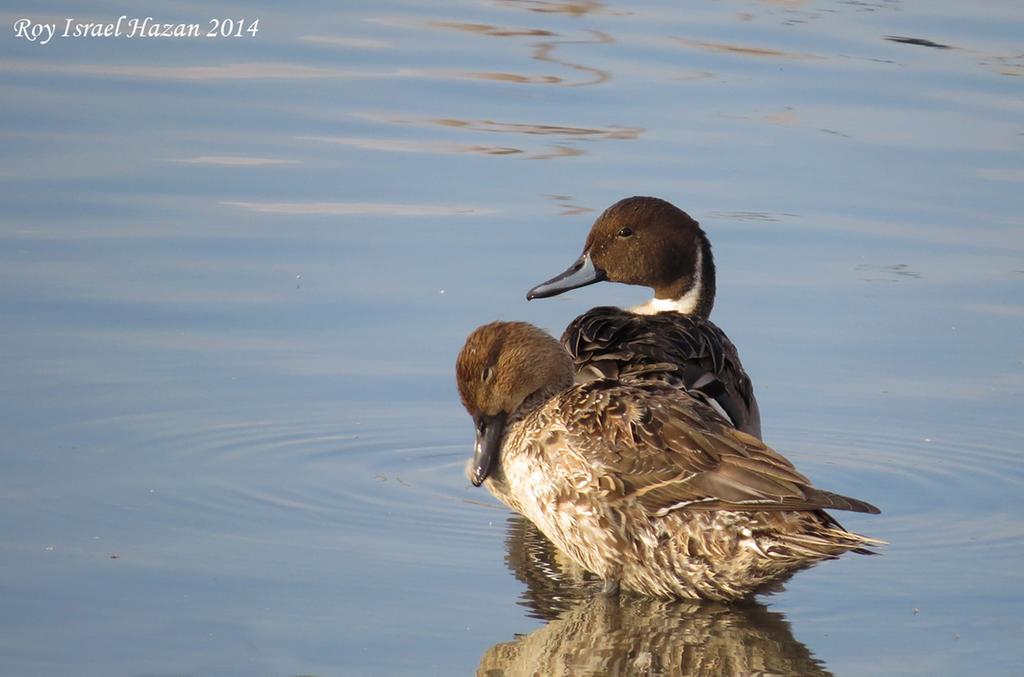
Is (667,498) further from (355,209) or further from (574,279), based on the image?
(355,209)

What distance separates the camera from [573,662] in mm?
5281

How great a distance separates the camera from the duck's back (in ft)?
21.5

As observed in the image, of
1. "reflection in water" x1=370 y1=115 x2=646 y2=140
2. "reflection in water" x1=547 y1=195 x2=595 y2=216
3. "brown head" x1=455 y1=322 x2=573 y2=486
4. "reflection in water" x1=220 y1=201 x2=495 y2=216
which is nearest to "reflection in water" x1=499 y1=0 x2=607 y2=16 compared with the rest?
"reflection in water" x1=370 y1=115 x2=646 y2=140

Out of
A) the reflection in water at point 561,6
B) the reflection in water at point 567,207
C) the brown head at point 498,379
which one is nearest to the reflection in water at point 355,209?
the reflection in water at point 567,207

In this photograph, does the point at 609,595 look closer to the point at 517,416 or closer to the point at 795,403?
the point at 517,416

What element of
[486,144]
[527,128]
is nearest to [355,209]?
[486,144]

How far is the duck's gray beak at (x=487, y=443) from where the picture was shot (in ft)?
20.2

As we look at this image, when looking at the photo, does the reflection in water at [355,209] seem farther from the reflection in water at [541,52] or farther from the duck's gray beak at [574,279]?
the reflection in water at [541,52]

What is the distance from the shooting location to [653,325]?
677cm

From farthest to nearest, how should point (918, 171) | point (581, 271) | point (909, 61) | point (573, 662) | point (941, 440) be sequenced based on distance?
1. point (909, 61)
2. point (918, 171)
3. point (581, 271)
4. point (941, 440)
5. point (573, 662)

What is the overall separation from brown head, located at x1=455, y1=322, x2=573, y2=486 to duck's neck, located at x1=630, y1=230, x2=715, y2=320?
1913 mm

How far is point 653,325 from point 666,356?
22cm

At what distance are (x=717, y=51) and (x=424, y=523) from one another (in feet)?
22.9

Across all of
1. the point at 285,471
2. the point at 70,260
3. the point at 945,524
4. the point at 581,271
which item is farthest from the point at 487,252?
the point at 945,524
